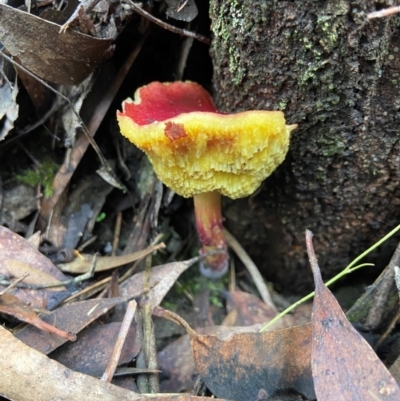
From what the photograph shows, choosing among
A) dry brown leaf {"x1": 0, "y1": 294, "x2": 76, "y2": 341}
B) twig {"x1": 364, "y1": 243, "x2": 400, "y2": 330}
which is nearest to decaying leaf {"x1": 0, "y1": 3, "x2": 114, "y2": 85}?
dry brown leaf {"x1": 0, "y1": 294, "x2": 76, "y2": 341}

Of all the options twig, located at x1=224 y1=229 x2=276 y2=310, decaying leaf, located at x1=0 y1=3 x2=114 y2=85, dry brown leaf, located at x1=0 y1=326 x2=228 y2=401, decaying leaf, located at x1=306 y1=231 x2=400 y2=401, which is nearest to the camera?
decaying leaf, located at x1=306 y1=231 x2=400 y2=401

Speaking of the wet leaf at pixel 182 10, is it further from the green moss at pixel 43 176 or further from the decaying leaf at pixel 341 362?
the decaying leaf at pixel 341 362

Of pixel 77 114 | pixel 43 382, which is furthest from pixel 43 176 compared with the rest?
pixel 43 382

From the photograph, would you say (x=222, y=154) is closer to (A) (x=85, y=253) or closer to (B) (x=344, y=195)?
(B) (x=344, y=195)

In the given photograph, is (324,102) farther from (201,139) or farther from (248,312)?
(248,312)

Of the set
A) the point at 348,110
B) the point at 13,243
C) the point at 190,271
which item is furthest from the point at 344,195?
the point at 13,243

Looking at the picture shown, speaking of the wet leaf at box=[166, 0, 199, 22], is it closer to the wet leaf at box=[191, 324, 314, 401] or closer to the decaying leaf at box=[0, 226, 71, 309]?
the decaying leaf at box=[0, 226, 71, 309]
